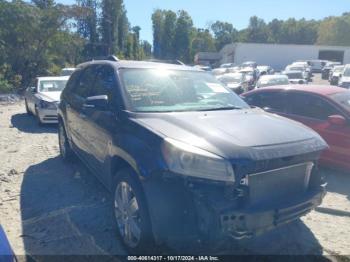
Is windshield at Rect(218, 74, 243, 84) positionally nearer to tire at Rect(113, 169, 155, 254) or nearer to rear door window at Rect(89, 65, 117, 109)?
rear door window at Rect(89, 65, 117, 109)

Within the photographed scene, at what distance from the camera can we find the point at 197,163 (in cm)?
286

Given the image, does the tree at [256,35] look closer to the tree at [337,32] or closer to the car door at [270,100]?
the tree at [337,32]

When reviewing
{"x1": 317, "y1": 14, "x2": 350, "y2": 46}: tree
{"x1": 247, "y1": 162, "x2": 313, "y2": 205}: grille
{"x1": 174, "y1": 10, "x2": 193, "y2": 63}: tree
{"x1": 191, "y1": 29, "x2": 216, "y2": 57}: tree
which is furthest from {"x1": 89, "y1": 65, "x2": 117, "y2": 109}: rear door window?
{"x1": 317, "y1": 14, "x2": 350, "y2": 46}: tree

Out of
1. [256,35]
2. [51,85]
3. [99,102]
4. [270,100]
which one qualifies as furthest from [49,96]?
[256,35]

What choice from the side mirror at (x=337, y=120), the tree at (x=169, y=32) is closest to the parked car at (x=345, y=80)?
the side mirror at (x=337, y=120)

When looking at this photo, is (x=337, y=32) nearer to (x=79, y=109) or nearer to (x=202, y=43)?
(x=202, y=43)

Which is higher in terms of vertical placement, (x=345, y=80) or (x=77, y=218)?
(x=345, y=80)

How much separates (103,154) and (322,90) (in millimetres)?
4311

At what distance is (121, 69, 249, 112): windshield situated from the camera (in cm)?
388

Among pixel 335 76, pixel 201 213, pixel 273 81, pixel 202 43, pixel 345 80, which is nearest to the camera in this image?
pixel 201 213

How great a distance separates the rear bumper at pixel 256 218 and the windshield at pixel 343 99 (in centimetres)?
335

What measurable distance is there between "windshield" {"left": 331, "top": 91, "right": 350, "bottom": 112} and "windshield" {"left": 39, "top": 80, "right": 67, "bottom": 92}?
855 cm

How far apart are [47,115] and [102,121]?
22.4ft

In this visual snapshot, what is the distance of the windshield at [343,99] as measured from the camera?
596 cm
